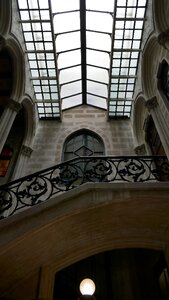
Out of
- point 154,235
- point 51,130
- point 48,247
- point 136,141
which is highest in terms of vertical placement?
point 51,130

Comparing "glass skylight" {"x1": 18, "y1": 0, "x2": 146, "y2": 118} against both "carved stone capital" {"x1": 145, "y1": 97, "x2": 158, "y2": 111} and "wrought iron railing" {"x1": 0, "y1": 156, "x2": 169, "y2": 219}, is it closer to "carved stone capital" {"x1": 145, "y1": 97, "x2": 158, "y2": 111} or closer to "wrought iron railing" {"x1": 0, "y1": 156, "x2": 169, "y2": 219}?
"carved stone capital" {"x1": 145, "y1": 97, "x2": 158, "y2": 111}

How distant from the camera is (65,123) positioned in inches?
400

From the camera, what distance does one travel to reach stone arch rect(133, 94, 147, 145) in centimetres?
852

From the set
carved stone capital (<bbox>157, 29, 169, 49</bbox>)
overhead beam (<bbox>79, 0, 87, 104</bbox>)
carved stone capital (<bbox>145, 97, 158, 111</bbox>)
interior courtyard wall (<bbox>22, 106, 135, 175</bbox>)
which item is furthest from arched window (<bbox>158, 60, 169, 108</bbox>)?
overhead beam (<bbox>79, 0, 87, 104</bbox>)

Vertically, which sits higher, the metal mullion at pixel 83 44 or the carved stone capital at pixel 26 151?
the metal mullion at pixel 83 44

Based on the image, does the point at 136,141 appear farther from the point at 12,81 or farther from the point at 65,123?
the point at 12,81

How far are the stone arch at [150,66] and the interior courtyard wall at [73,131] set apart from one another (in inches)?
95.5

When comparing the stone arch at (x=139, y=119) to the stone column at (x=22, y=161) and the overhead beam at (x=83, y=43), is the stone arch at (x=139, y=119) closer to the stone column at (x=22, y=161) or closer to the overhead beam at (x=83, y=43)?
the overhead beam at (x=83, y=43)

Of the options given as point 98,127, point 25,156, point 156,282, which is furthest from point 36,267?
point 98,127

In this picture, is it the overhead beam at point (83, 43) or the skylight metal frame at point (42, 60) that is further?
the overhead beam at point (83, 43)

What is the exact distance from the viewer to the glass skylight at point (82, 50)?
23.8 ft

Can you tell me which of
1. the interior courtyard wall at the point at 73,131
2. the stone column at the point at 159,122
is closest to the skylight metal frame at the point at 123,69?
the interior courtyard wall at the point at 73,131

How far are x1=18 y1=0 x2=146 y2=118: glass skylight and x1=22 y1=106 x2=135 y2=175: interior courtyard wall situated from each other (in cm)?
46

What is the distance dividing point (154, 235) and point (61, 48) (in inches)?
283
